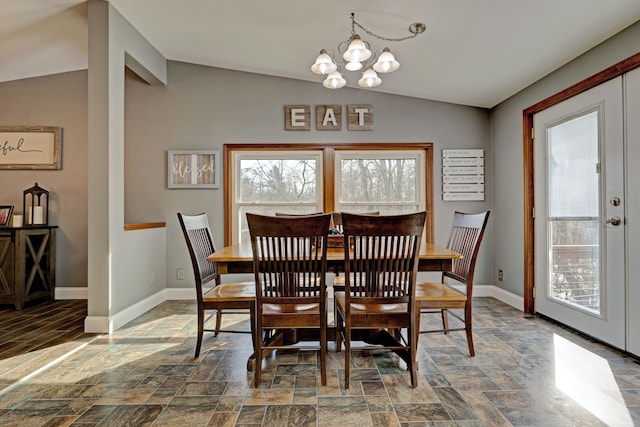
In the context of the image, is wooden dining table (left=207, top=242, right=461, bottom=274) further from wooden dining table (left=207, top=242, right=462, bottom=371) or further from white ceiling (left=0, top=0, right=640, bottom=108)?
white ceiling (left=0, top=0, right=640, bottom=108)

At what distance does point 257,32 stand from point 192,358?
2.81m

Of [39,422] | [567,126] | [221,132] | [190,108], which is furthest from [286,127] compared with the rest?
[39,422]

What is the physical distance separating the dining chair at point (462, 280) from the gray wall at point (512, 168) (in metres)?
1.21

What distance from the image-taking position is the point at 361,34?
3.17 meters

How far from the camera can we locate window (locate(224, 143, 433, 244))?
438cm

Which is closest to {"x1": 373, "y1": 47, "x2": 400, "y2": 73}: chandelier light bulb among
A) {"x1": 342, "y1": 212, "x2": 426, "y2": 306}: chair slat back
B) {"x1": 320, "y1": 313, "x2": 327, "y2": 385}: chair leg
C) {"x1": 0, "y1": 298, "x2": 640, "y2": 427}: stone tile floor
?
{"x1": 342, "y1": 212, "x2": 426, "y2": 306}: chair slat back

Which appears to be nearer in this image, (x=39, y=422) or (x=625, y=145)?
(x=39, y=422)

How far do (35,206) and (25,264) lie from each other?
682mm

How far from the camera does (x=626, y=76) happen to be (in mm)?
2529

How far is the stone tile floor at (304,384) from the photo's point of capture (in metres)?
1.79

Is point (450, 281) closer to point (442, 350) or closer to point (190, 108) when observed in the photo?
point (442, 350)

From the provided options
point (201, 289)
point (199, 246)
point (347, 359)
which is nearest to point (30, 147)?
point (199, 246)

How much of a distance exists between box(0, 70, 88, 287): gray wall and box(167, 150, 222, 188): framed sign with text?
3.59 feet

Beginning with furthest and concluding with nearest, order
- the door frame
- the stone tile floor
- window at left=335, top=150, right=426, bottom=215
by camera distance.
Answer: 1. window at left=335, top=150, right=426, bottom=215
2. the door frame
3. the stone tile floor
